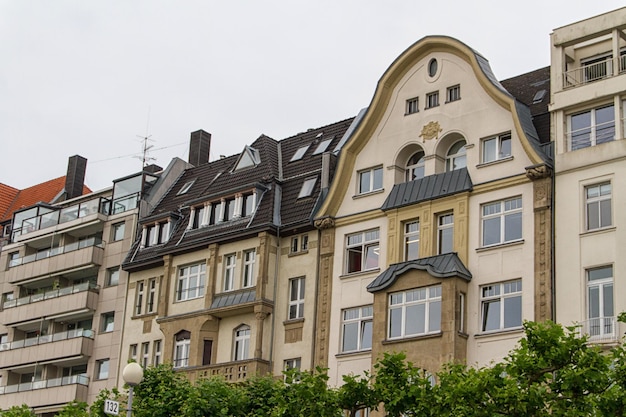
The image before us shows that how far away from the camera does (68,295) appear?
189 feet

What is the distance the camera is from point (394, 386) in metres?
33.4

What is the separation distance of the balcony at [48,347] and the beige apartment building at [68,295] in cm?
5

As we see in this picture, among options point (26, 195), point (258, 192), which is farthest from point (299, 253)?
point (26, 195)

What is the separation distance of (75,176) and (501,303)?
3524 centimetres

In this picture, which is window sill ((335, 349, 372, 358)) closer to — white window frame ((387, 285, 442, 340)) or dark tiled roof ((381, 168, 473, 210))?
white window frame ((387, 285, 442, 340))

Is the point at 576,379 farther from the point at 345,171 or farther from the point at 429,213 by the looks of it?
the point at 345,171

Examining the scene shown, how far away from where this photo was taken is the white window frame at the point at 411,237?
4378 cm

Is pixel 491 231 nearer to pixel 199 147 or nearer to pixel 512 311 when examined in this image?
pixel 512 311

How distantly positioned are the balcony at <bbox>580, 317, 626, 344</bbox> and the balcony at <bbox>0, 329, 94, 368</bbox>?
2620 cm

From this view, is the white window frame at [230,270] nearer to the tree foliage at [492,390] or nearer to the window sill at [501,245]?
the tree foliage at [492,390]

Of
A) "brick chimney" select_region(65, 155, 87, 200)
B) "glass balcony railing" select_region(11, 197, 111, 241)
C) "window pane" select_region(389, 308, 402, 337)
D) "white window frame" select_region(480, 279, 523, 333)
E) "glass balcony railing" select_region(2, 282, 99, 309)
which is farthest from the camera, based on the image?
"brick chimney" select_region(65, 155, 87, 200)

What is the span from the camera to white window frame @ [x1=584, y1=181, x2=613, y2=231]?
3894cm

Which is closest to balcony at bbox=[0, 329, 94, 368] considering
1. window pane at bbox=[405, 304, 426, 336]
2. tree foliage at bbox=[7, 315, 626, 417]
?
tree foliage at bbox=[7, 315, 626, 417]

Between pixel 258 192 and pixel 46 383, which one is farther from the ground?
pixel 258 192
